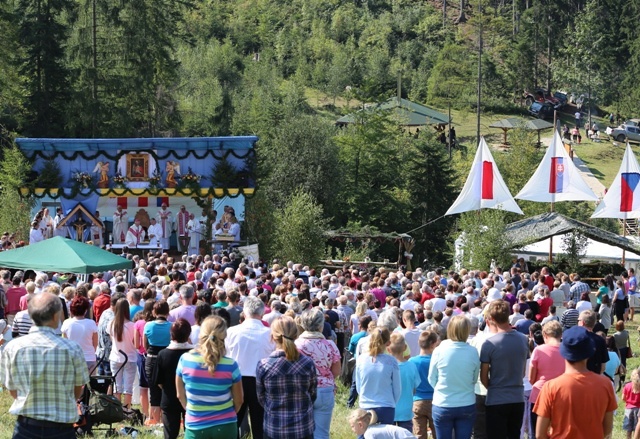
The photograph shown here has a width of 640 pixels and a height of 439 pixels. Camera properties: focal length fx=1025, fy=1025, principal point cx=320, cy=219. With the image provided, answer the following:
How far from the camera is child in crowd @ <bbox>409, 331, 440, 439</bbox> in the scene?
903 centimetres

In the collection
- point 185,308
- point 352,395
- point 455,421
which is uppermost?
point 185,308

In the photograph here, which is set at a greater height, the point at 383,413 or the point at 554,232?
the point at 554,232

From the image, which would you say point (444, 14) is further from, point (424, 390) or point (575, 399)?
point (575, 399)

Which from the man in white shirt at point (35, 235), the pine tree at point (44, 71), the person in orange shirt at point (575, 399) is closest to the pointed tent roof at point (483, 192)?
the man in white shirt at point (35, 235)

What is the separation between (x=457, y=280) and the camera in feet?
60.4

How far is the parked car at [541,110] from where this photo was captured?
242 feet

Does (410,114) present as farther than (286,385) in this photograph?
Yes

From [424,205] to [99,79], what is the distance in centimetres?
1592

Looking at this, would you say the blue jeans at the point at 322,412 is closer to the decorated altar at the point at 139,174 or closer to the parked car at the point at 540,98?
the decorated altar at the point at 139,174

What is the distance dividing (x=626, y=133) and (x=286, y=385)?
66.1m

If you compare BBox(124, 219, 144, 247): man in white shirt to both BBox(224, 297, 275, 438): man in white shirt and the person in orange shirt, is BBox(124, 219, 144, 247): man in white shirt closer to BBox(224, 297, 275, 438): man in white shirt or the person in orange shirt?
BBox(224, 297, 275, 438): man in white shirt

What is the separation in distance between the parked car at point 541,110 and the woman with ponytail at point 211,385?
226 feet

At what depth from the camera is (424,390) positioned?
9273 mm

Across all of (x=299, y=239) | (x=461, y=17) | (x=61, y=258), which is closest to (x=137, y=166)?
(x=299, y=239)
